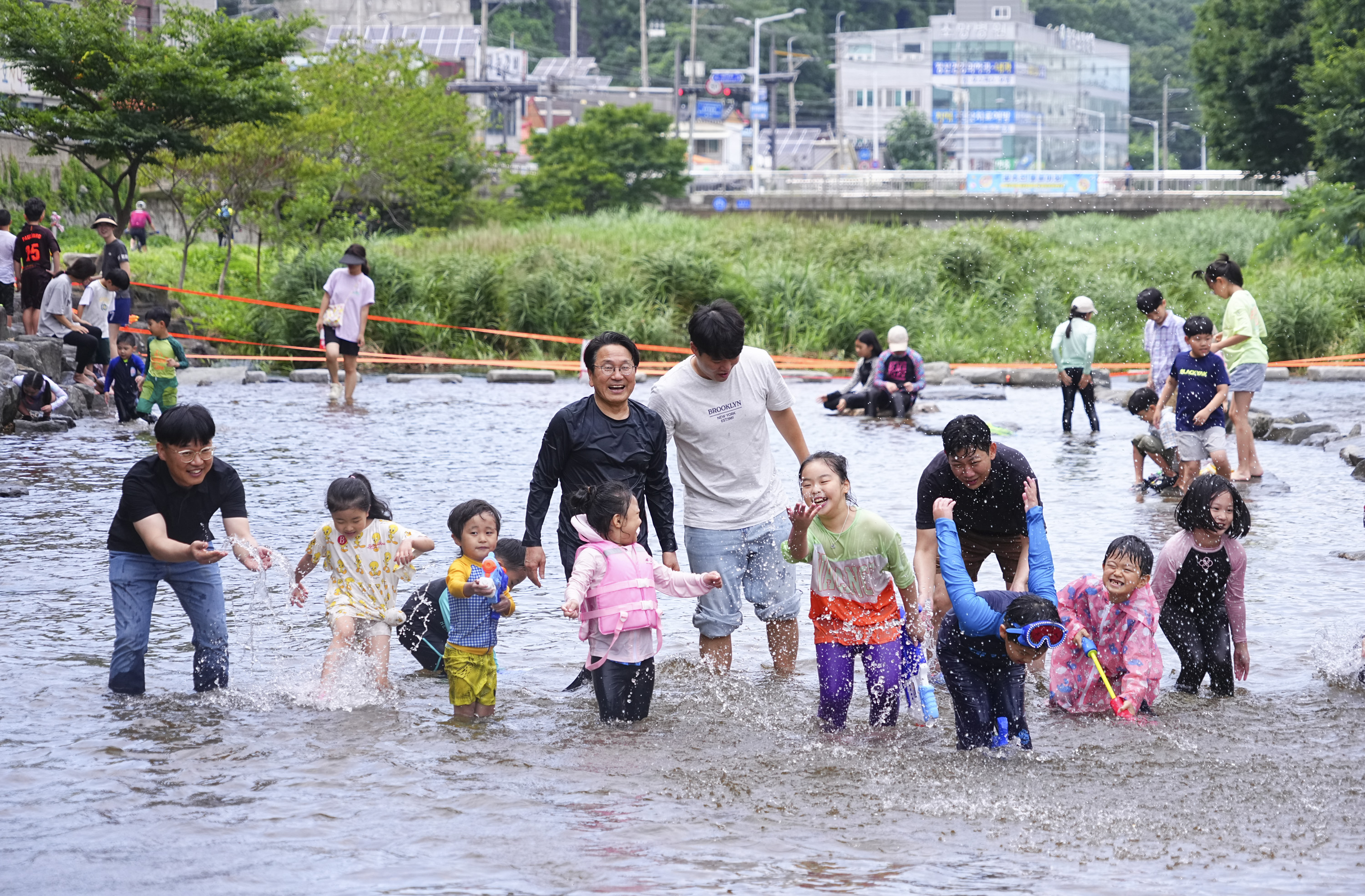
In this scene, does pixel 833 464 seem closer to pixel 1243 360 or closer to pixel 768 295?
pixel 1243 360

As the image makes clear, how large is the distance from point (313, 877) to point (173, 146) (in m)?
22.3

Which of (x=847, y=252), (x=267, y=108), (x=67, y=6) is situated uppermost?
(x=67, y=6)

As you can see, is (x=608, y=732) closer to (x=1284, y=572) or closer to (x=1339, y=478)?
(x=1284, y=572)

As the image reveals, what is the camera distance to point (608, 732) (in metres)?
6.06

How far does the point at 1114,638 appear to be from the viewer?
6.16 metres

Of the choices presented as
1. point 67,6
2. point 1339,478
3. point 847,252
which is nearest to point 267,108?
point 67,6

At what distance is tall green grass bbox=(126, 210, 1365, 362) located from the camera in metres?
25.6

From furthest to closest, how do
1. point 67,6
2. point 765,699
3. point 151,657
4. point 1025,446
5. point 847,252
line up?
point 847,252 → point 67,6 → point 1025,446 → point 151,657 → point 765,699

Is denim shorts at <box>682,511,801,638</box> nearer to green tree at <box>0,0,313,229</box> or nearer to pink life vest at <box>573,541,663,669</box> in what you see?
pink life vest at <box>573,541,663,669</box>

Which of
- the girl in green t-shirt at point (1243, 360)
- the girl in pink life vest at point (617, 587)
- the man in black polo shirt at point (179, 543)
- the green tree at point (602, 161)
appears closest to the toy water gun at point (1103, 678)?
the girl in pink life vest at point (617, 587)

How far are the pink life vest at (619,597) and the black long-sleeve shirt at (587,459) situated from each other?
27 centimetres

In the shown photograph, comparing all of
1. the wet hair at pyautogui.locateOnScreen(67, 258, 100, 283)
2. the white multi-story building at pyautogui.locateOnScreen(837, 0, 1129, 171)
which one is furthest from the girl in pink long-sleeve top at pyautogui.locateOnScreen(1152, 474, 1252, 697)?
the white multi-story building at pyautogui.locateOnScreen(837, 0, 1129, 171)

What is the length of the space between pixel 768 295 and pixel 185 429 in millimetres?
21491

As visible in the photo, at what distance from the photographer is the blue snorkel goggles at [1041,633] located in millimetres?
5098
